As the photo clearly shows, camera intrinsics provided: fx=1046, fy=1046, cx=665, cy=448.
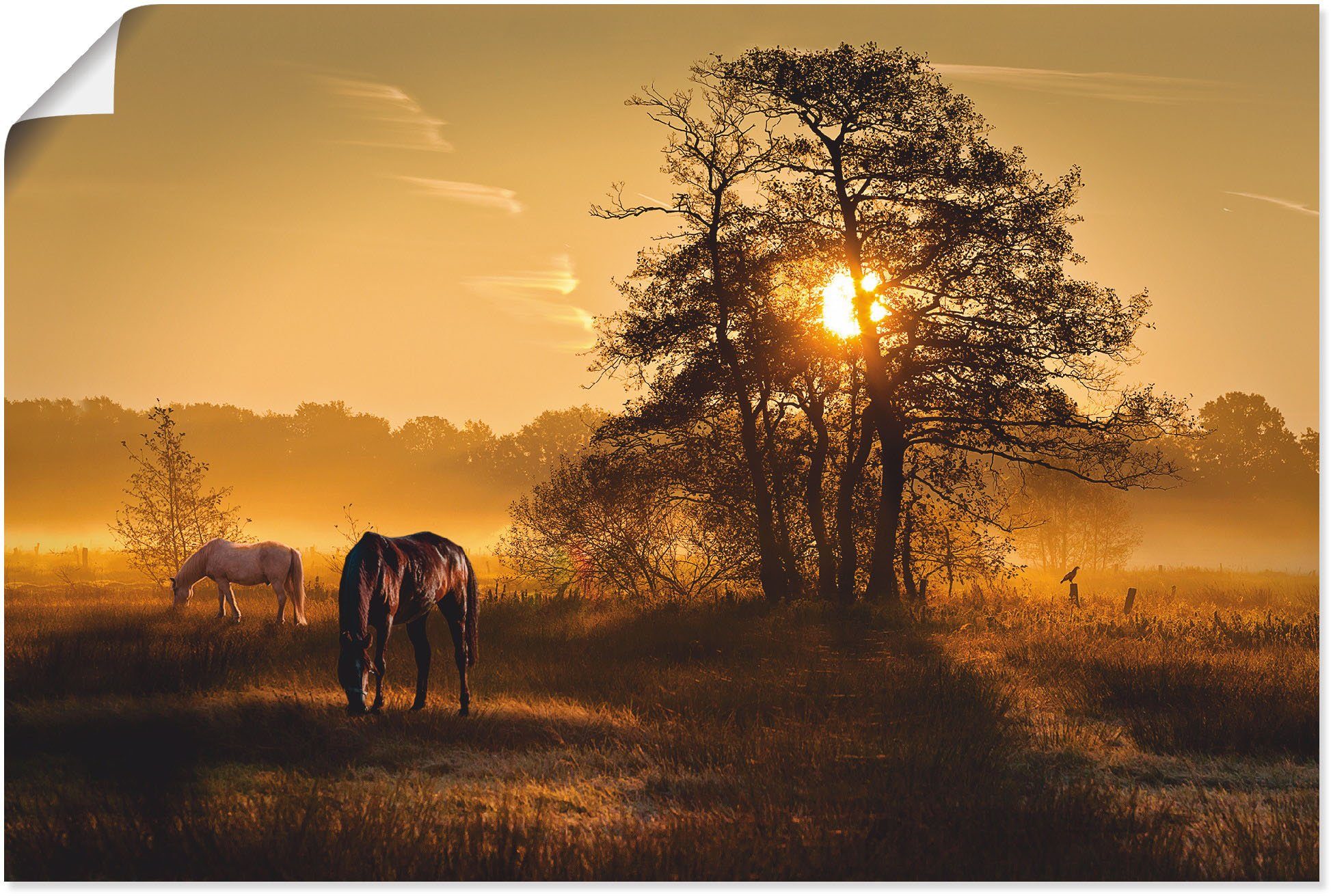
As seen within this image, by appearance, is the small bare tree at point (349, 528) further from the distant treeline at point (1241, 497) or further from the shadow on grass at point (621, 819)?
the distant treeline at point (1241, 497)

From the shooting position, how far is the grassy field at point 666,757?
6.09 m

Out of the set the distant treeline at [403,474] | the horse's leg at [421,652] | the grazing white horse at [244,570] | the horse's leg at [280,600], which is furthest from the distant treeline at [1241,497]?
the grazing white horse at [244,570]

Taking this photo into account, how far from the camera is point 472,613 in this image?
8773mm

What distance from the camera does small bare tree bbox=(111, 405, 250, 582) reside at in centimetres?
852

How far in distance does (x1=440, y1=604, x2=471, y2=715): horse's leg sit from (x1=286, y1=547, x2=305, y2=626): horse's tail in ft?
16.4

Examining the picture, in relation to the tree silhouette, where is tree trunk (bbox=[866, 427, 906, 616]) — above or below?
below

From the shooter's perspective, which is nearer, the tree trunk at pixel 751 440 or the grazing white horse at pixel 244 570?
the tree trunk at pixel 751 440

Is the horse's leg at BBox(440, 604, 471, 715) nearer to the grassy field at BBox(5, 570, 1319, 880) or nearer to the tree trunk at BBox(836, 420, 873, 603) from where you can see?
the grassy field at BBox(5, 570, 1319, 880)

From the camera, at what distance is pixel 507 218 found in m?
8.67

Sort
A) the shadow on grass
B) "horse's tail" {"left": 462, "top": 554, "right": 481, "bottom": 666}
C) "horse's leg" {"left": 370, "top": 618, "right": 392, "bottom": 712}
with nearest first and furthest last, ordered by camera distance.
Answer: the shadow on grass
"horse's leg" {"left": 370, "top": 618, "right": 392, "bottom": 712}
"horse's tail" {"left": 462, "top": 554, "right": 481, "bottom": 666}

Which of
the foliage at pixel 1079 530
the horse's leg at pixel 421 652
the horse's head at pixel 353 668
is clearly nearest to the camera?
the horse's head at pixel 353 668

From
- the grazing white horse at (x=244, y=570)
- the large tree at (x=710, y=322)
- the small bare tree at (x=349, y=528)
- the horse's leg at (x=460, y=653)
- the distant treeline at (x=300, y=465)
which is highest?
the large tree at (x=710, y=322)

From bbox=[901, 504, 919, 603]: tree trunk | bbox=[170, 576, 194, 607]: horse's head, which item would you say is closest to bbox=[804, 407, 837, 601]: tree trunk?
bbox=[901, 504, 919, 603]: tree trunk

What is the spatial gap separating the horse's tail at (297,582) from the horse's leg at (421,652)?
518 cm
